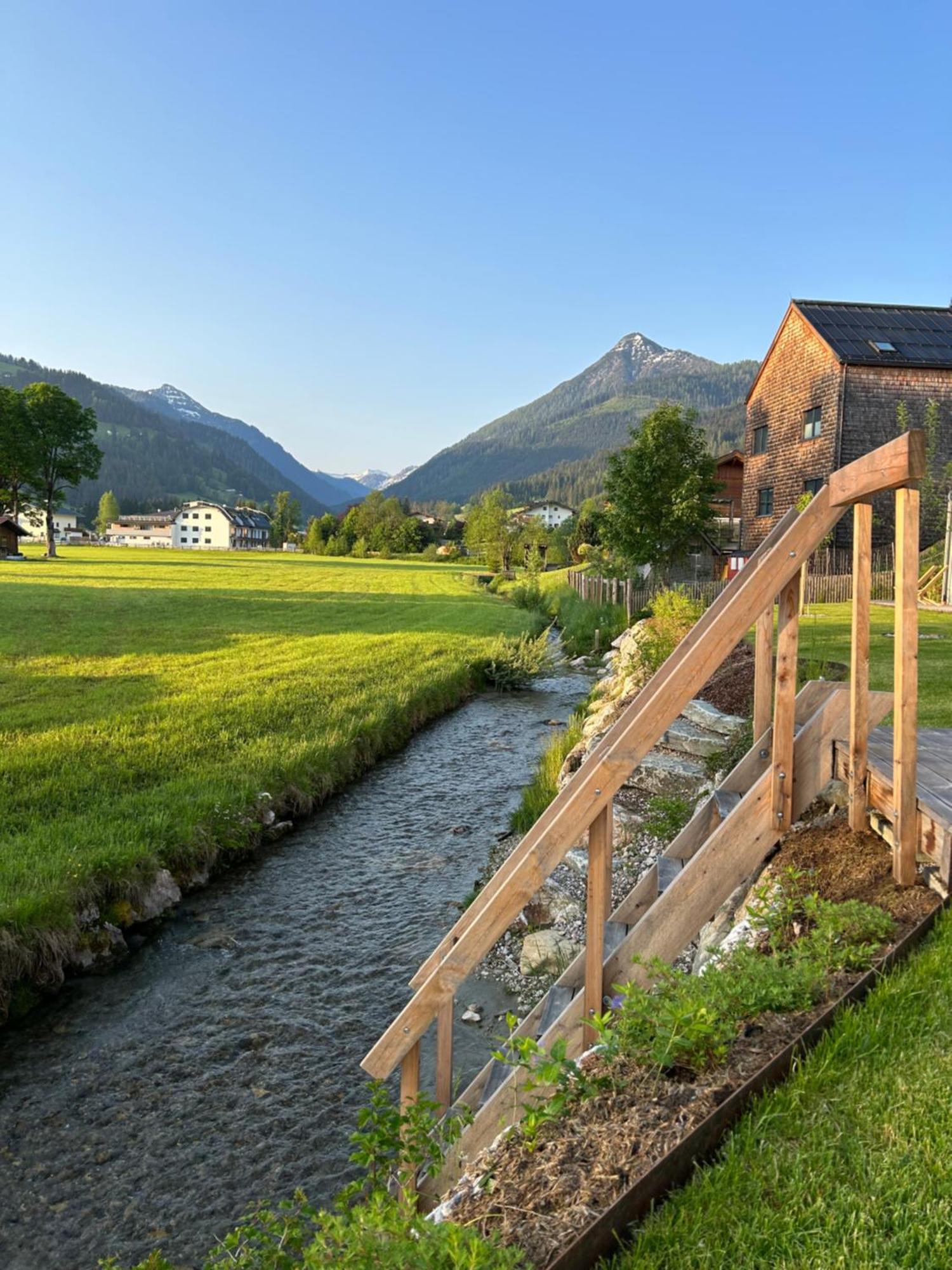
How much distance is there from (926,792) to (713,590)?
24142 mm

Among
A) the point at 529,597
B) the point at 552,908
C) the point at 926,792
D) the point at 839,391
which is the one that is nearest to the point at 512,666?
the point at 552,908

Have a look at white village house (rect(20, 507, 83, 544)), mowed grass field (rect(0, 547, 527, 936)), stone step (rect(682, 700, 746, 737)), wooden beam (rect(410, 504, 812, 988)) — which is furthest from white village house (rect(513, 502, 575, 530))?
wooden beam (rect(410, 504, 812, 988))

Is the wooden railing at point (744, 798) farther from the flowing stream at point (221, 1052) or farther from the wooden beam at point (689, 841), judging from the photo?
the flowing stream at point (221, 1052)

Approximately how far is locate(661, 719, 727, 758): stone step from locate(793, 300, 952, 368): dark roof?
88.9 ft

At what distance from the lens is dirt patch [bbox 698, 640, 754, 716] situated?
10.4 m

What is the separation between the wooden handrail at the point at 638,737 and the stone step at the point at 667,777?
15.7 feet

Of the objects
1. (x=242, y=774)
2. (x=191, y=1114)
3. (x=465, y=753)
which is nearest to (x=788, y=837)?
(x=191, y=1114)

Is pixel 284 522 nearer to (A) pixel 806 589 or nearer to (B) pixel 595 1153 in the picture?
(A) pixel 806 589

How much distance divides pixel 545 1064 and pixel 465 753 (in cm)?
1110

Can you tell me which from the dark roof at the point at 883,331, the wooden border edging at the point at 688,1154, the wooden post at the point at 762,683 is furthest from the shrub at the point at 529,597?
the wooden border edging at the point at 688,1154

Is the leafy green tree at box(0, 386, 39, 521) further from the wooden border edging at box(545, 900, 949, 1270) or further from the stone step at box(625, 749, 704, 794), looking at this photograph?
the wooden border edging at box(545, 900, 949, 1270)

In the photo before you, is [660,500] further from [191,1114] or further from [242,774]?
[191,1114]

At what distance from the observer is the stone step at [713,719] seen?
9.46 metres

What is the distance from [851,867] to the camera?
4.32m
